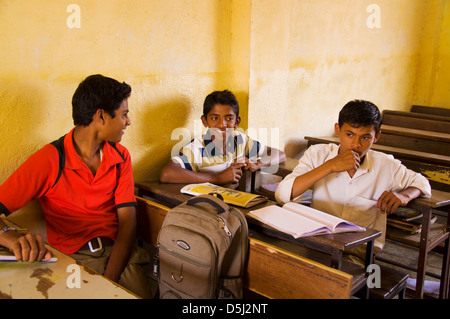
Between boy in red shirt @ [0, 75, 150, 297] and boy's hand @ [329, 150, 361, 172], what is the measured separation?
1.01m

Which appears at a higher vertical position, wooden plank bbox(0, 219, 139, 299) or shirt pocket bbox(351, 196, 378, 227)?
wooden plank bbox(0, 219, 139, 299)

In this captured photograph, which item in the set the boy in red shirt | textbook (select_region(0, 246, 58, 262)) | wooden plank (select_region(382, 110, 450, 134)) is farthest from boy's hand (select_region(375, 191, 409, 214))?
wooden plank (select_region(382, 110, 450, 134))

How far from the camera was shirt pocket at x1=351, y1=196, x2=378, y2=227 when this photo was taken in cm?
222

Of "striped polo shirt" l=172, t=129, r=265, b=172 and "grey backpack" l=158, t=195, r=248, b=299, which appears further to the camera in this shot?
"striped polo shirt" l=172, t=129, r=265, b=172

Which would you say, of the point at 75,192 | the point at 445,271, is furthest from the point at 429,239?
the point at 75,192

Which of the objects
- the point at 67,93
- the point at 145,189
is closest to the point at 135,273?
the point at 145,189

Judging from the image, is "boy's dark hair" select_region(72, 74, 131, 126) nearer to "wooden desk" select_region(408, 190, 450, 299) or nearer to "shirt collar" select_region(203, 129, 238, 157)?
"shirt collar" select_region(203, 129, 238, 157)

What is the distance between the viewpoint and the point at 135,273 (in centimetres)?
205
